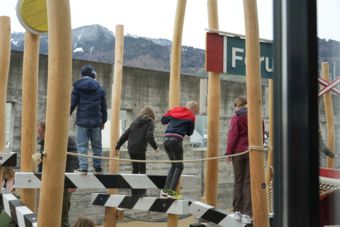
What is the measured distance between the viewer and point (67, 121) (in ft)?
8.61

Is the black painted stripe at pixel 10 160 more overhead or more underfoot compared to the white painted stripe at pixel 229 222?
more overhead

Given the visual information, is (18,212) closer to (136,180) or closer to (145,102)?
(136,180)

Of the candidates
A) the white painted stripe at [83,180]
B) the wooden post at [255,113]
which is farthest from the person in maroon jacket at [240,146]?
the white painted stripe at [83,180]

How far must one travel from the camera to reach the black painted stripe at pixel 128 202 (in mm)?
5150

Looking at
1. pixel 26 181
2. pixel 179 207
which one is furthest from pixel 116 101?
pixel 26 181

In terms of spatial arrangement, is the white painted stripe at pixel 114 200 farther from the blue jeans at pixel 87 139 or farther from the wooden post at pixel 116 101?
the blue jeans at pixel 87 139

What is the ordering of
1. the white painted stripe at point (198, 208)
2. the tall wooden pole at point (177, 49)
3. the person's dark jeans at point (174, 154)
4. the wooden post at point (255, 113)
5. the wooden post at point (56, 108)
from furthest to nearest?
the tall wooden pole at point (177, 49), the person's dark jeans at point (174, 154), the white painted stripe at point (198, 208), the wooden post at point (255, 113), the wooden post at point (56, 108)

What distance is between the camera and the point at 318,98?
1085mm

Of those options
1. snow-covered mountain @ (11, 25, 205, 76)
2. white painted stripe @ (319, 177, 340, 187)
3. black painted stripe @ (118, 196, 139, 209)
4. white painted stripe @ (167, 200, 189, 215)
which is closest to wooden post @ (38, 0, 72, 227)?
white painted stripe @ (319, 177, 340, 187)

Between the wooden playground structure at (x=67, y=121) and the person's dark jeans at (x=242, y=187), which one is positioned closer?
the wooden playground structure at (x=67, y=121)

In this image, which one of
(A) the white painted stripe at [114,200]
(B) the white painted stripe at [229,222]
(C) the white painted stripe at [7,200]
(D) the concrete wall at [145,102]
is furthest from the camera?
(D) the concrete wall at [145,102]

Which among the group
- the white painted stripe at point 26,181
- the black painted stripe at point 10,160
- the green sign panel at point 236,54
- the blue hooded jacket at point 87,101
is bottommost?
the white painted stripe at point 26,181

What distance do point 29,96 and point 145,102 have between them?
5.81m

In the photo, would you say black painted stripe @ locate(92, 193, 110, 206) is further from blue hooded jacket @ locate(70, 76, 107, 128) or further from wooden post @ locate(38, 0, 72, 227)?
wooden post @ locate(38, 0, 72, 227)
